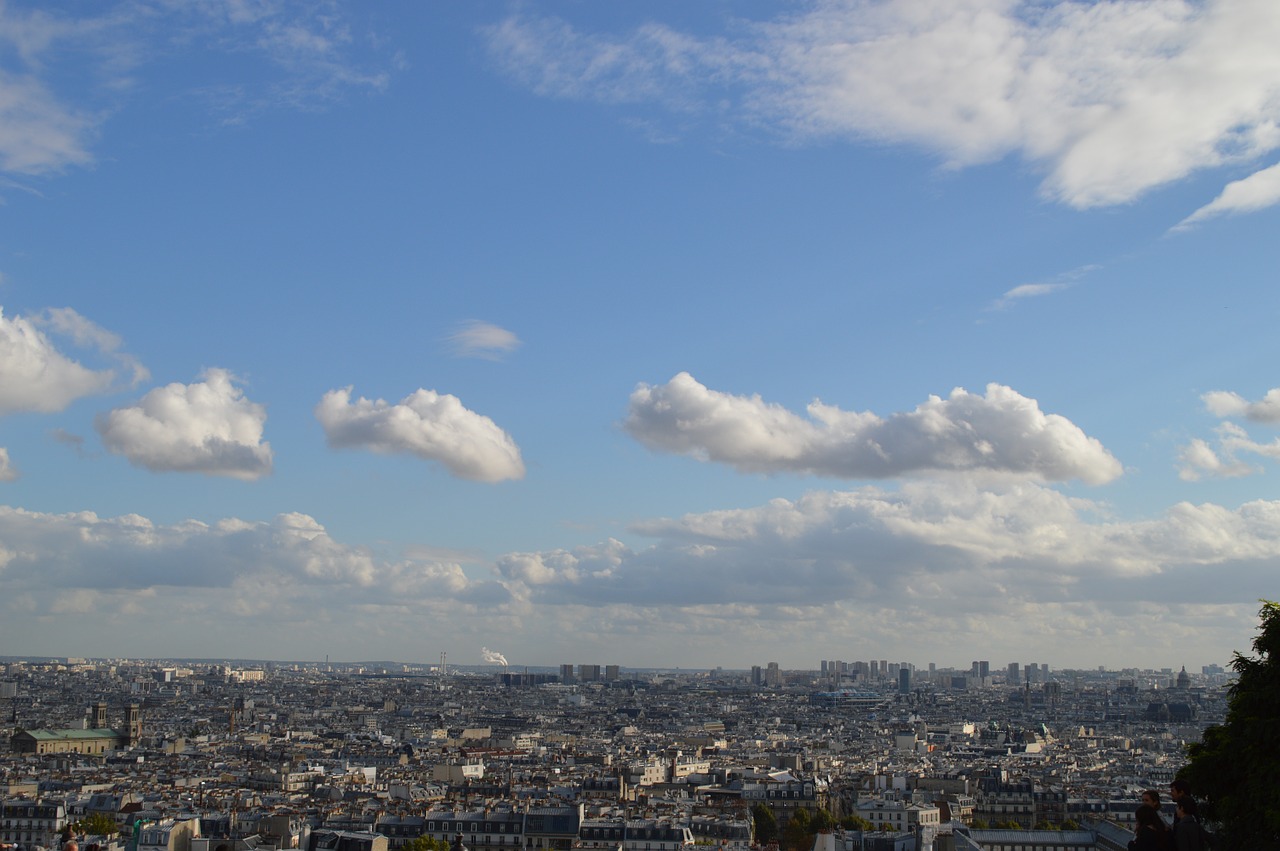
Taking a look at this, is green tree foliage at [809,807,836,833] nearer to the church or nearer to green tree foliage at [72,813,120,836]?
green tree foliage at [72,813,120,836]

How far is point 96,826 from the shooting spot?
6888 cm

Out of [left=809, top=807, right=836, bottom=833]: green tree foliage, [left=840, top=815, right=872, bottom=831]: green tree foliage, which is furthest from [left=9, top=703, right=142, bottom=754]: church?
[left=840, top=815, right=872, bottom=831]: green tree foliage

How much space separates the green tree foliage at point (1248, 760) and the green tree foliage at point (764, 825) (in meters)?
39.6

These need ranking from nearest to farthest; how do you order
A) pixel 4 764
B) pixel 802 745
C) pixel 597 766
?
pixel 597 766, pixel 4 764, pixel 802 745

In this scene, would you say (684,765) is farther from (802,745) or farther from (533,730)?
(533,730)

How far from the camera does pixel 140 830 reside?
6006 centimetres

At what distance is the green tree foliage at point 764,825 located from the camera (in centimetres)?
7500

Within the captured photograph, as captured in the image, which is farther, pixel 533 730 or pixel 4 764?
pixel 533 730

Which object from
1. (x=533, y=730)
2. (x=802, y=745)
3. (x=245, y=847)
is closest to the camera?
(x=245, y=847)

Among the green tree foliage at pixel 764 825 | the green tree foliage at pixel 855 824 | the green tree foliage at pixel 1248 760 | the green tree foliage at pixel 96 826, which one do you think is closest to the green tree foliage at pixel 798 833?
the green tree foliage at pixel 764 825

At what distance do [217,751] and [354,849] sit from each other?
9223cm

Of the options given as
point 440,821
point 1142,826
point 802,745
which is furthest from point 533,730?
point 1142,826

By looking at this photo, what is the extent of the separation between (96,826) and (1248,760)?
5297cm

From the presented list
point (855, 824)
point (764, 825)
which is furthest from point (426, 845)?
point (855, 824)
